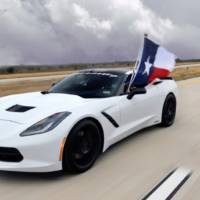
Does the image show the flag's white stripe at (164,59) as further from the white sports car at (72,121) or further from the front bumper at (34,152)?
the front bumper at (34,152)

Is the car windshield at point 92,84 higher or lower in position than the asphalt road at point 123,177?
higher

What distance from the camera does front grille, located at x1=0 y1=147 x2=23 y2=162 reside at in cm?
398

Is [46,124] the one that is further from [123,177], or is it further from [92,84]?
[92,84]

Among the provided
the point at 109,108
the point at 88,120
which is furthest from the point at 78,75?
the point at 88,120

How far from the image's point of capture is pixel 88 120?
14.9 ft

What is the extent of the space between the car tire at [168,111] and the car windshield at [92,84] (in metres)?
1.48

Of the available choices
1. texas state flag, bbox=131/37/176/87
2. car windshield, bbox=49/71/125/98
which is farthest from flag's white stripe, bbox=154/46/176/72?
car windshield, bbox=49/71/125/98

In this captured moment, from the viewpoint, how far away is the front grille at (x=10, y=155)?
157 inches

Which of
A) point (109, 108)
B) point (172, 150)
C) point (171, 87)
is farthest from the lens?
point (171, 87)

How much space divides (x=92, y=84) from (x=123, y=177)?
1904 millimetres

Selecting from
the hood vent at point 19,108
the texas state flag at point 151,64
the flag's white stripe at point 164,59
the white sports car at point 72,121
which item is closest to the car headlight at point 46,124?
the white sports car at point 72,121

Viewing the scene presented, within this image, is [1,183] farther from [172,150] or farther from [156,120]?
[156,120]

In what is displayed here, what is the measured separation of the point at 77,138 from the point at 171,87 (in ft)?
11.6

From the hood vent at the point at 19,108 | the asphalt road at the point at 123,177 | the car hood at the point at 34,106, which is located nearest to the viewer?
the asphalt road at the point at 123,177
